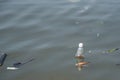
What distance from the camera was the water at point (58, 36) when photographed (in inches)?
295

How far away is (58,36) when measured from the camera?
8914 millimetres

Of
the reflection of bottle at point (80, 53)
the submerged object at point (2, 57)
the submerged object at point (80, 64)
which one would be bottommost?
the submerged object at point (80, 64)

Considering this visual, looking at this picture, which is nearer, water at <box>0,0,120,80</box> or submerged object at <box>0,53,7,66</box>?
water at <box>0,0,120,80</box>

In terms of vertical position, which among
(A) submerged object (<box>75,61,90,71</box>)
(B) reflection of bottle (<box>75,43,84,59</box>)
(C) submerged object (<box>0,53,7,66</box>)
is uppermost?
(C) submerged object (<box>0,53,7,66</box>)

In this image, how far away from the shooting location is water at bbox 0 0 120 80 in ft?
24.6

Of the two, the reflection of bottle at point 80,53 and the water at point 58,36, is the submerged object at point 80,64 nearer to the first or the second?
the water at point 58,36

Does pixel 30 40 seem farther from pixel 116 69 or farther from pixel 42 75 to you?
pixel 116 69

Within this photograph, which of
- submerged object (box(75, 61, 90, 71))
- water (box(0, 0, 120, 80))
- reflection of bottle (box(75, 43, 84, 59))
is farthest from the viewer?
reflection of bottle (box(75, 43, 84, 59))

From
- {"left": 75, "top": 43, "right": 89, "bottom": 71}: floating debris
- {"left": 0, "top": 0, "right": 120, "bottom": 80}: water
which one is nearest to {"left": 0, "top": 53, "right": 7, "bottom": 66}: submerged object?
{"left": 0, "top": 0, "right": 120, "bottom": 80}: water

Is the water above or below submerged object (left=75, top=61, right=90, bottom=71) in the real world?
above

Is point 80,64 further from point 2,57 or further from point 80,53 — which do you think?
point 2,57

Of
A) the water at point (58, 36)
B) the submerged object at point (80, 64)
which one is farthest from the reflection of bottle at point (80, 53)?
the submerged object at point (80, 64)

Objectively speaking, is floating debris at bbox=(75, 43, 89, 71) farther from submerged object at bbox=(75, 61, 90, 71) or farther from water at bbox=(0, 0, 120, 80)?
water at bbox=(0, 0, 120, 80)

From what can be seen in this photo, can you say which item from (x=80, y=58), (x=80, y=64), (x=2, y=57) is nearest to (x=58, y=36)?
(x=80, y=58)
